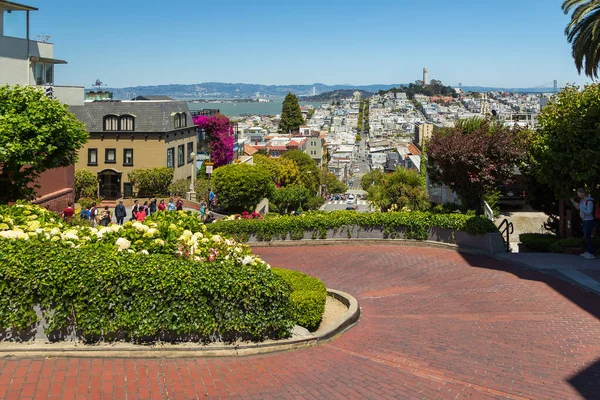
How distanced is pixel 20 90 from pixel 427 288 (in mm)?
12169

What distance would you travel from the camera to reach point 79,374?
23.9ft

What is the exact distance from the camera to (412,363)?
8453 millimetres

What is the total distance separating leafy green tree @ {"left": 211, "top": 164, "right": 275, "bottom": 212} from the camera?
36281 mm

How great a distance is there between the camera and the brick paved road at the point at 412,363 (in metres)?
7.17

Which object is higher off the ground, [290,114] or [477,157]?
[290,114]

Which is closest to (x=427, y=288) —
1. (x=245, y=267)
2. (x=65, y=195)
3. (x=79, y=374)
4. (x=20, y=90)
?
(x=245, y=267)

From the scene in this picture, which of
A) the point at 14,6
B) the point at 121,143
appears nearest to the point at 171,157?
the point at 121,143

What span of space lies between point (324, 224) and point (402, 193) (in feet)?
26.9

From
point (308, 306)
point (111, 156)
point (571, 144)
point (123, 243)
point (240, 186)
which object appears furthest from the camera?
point (111, 156)

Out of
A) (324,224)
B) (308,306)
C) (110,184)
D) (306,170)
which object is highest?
(308,306)

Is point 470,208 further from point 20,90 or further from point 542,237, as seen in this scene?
point 20,90

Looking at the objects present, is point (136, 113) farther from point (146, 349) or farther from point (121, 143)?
→ point (146, 349)

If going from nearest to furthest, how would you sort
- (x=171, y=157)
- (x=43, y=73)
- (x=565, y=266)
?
1. (x=565, y=266)
2. (x=43, y=73)
3. (x=171, y=157)

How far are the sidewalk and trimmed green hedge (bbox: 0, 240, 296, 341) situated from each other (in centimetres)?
785
